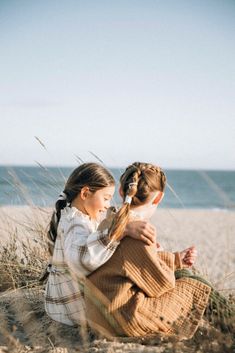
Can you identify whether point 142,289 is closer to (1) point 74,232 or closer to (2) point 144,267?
(2) point 144,267

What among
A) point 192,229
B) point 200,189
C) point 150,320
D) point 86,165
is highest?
point 86,165

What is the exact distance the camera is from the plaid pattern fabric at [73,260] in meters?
2.31

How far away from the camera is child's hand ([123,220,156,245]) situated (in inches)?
90.7

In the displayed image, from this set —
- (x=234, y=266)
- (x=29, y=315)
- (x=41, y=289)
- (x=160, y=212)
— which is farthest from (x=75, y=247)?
(x=160, y=212)

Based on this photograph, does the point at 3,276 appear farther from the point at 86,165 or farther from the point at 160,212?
the point at 160,212

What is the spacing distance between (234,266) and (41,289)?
5000mm

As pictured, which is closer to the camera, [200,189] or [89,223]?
[89,223]

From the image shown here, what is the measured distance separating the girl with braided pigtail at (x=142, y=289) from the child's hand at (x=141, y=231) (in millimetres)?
40

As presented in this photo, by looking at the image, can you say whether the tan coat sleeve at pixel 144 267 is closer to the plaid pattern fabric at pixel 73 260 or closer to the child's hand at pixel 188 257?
the plaid pattern fabric at pixel 73 260

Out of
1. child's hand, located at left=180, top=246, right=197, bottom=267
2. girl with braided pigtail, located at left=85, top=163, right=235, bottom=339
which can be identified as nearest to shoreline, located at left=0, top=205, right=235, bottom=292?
child's hand, located at left=180, top=246, right=197, bottom=267

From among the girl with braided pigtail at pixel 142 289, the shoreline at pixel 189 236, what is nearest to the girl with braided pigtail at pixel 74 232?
the girl with braided pigtail at pixel 142 289

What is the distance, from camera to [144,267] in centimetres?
235

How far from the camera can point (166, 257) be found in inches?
98.8

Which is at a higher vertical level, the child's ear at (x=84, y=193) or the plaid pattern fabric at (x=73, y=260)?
the child's ear at (x=84, y=193)
